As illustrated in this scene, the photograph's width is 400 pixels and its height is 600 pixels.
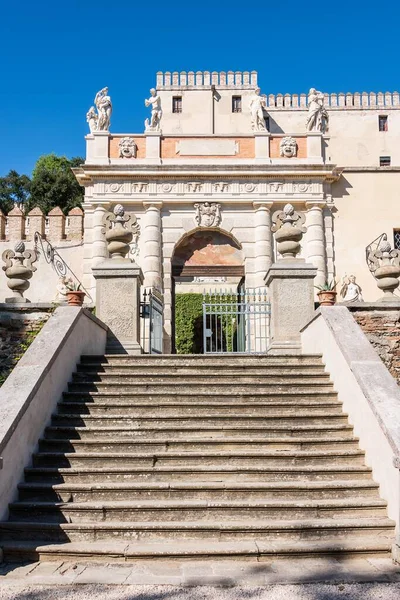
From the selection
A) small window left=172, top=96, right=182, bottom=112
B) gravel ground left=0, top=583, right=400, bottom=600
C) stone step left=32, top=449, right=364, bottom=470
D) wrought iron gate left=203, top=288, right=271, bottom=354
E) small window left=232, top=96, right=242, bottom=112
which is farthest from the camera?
small window left=232, top=96, right=242, bottom=112

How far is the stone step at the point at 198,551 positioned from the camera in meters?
4.91

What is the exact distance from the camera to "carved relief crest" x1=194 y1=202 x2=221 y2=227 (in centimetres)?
1839

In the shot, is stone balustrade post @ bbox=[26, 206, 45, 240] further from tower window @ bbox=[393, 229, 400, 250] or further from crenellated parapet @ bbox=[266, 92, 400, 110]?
crenellated parapet @ bbox=[266, 92, 400, 110]

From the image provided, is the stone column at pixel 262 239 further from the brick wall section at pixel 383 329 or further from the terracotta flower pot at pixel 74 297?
the terracotta flower pot at pixel 74 297

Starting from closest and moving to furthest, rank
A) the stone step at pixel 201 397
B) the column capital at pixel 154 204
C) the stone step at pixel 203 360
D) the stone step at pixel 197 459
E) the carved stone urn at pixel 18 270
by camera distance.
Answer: the stone step at pixel 197 459
the stone step at pixel 201 397
the stone step at pixel 203 360
the carved stone urn at pixel 18 270
the column capital at pixel 154 204

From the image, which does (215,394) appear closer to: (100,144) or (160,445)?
(160,445)

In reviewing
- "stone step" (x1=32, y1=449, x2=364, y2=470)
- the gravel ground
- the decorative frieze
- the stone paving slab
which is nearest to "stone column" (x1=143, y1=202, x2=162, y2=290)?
the decorative frieze

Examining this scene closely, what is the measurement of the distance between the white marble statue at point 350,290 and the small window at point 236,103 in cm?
1684

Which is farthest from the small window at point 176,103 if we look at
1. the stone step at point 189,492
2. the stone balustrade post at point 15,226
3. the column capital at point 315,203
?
the stone step at point 189,492

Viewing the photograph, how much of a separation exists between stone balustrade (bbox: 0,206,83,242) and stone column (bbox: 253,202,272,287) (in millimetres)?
7423

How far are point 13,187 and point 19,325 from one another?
34.0 metres

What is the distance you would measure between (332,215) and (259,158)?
3.09 meters

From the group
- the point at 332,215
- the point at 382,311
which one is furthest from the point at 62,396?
the point at 332,215

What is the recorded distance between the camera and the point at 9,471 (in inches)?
217
